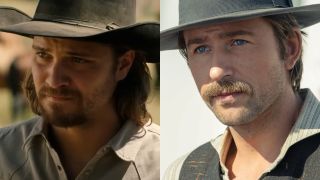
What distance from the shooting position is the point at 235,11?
3.03 ft

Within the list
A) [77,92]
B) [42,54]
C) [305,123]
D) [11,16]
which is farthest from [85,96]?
[305,123]

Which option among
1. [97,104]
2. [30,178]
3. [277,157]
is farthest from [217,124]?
[30,178]

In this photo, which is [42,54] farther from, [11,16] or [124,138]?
[124,138]

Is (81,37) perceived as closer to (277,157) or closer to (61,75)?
(61,75)

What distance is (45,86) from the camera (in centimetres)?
109

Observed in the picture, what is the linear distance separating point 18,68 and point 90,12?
23 centimetres

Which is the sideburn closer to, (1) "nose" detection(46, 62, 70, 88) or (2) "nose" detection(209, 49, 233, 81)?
(1) "nose" detection(46, 62, 70, 88)

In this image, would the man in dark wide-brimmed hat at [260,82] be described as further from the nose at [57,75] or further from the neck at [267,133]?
the nose at [57,75]

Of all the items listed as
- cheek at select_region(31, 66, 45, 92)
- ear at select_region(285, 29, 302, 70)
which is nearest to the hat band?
cheek at select_region(31, 66, 45, 92)

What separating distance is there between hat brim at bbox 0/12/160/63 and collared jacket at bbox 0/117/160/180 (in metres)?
0.18

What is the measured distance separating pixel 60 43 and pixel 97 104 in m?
0.15

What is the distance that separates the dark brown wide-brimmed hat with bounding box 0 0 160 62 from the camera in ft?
3.43

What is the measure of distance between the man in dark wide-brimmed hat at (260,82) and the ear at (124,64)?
0.59ft

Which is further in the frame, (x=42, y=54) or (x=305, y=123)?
(x=42, y=54)
